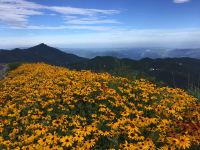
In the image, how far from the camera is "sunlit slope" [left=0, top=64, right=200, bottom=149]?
7934 millimetres

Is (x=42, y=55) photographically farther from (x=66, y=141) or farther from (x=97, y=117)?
(x=66, y=141)

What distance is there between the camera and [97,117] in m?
9.91

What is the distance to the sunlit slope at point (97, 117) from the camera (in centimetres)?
793

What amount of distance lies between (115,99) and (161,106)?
165 centimetres

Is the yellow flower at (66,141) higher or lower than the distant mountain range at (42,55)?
higher

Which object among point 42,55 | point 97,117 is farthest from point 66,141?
point 42,55

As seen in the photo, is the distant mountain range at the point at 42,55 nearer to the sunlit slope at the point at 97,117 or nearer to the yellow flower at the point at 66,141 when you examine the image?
the sunlit slope at the point at 97,117

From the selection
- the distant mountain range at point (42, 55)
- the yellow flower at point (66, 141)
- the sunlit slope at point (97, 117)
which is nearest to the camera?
the yellow flower at point (66, 141)

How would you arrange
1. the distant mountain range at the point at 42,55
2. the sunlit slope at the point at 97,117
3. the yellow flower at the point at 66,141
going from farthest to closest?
the distant mountain range at the point at 42,55 → the sunlit slope at the point at 97,117 → the yellow flower at the point at 66,141

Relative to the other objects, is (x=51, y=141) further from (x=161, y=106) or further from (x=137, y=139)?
(x=161, y=106)

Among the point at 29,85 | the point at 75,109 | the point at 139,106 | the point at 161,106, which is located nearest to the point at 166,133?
the point at 161,106

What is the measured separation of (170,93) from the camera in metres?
12.4

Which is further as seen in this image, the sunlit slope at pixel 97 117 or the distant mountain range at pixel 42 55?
the distant mountain range at pixel 42 55

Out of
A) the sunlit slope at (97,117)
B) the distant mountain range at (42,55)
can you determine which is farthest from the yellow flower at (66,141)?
the distant mountain range at (42,55)
